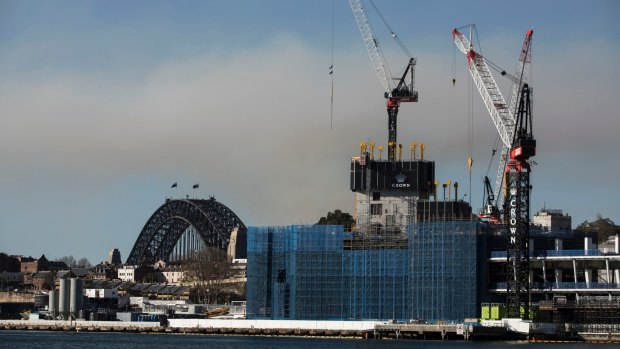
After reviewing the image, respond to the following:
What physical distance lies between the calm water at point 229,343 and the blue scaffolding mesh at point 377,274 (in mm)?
11100

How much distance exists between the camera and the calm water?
156m

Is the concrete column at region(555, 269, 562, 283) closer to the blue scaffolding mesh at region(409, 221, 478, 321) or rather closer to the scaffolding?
the blue scaffolding mesh at region(409, 221, 478, 321)

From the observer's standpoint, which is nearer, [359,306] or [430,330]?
[430,330]

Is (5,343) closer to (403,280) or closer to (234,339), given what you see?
(234,339)

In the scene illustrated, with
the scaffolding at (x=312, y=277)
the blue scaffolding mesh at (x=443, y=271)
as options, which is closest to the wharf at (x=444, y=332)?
the blue scaffolding mesh at (x=443, y=271)

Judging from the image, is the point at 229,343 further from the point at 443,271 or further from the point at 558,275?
the point at 558,275

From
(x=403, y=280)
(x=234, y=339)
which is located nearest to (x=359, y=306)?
(x=403, y=280)

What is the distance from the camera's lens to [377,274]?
624 feet

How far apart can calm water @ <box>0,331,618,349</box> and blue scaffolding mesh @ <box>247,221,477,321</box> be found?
1110 centimetres

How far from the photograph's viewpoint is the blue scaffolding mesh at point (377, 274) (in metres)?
182

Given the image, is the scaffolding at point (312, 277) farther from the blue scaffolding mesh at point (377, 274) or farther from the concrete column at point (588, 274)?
the concrete column at point (588, 274)

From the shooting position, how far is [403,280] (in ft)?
615

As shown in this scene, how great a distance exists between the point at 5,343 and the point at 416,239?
5695 centimetres

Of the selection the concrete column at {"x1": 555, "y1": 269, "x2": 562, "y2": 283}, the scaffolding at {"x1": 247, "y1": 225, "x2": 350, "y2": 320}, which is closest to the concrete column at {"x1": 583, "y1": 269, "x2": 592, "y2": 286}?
the concrete column at {"x1": 555, "y1": 269, "x2": 562, "y2": 283}
